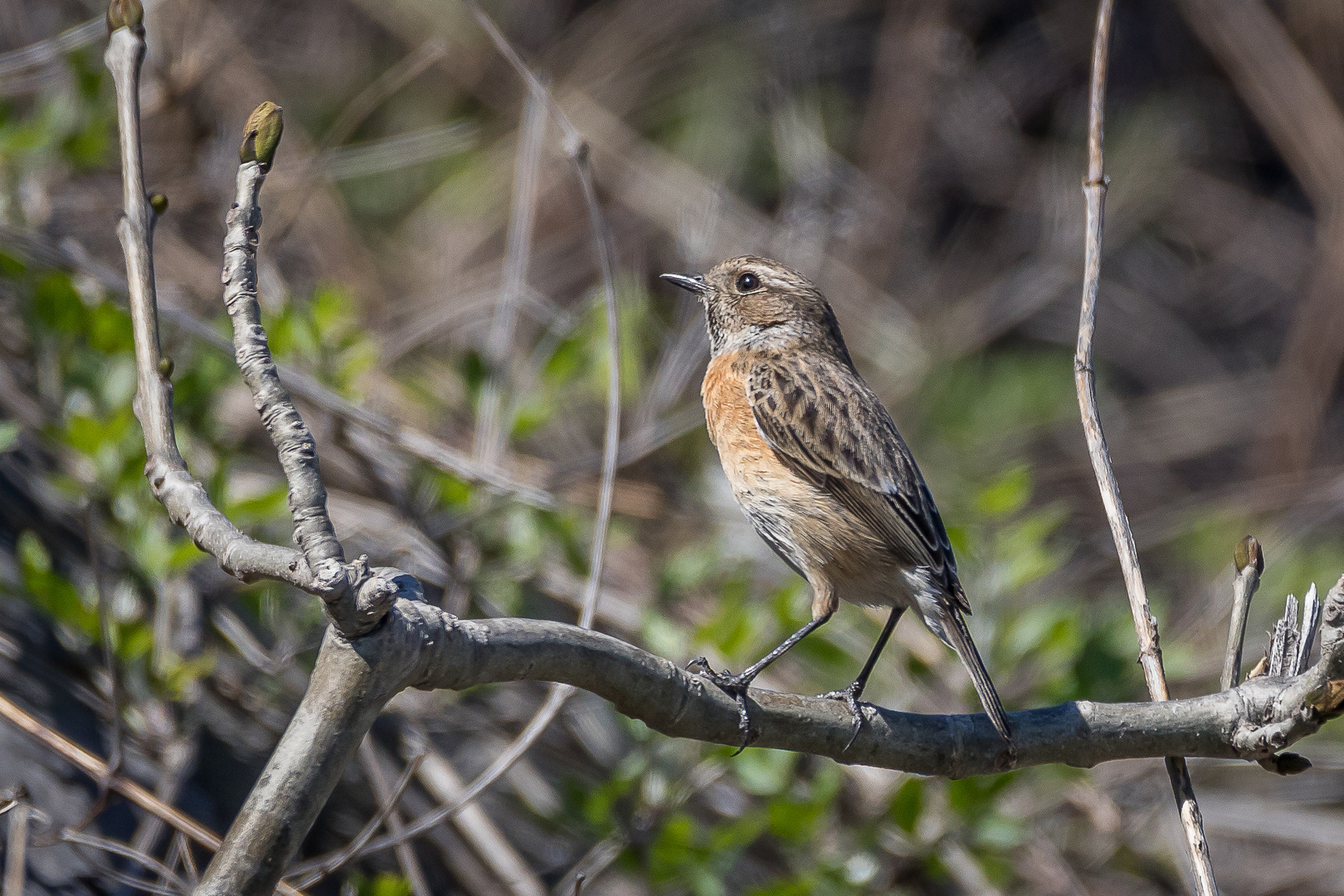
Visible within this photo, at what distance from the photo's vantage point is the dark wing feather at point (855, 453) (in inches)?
144

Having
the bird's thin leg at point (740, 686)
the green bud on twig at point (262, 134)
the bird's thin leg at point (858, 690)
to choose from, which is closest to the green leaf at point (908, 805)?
the bird's thin leg at point (858, 690)

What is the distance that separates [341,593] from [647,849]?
2.86 m

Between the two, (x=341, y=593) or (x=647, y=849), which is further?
(x=647, y=849)

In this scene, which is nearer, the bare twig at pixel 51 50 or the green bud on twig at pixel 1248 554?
the green bud on twig at pixel 1248 554

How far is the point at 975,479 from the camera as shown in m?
6.90

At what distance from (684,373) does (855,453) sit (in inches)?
64.8

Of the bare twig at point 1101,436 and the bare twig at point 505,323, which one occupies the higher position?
the bare twig at point 505,323

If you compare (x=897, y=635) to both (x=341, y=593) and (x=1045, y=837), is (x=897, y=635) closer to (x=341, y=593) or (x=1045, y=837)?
(x=1045, y=837)

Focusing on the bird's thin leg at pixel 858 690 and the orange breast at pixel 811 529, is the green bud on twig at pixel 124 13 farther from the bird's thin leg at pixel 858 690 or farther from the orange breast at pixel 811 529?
the orange breast at pixel 811 529

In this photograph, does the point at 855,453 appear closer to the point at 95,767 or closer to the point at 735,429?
the point at 735,429

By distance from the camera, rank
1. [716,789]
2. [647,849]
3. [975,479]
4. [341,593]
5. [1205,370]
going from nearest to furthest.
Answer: [341,593], [647,849], [716,789], [975,479], [1205,370]

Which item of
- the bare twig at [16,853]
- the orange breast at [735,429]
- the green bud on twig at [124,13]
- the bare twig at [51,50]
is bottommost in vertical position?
the bare twig at [16,853]

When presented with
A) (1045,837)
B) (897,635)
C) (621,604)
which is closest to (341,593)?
(621,604)

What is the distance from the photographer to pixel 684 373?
212 inches
